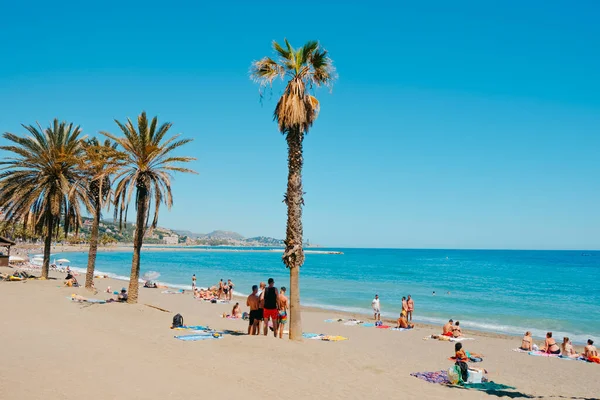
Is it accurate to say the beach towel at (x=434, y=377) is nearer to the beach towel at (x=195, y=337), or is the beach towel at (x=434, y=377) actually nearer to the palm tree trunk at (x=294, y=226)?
the palm tree trunk at (x=294, y=226)

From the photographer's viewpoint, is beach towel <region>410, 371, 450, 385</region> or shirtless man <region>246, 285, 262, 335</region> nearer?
beach towel <region>410, 371, 450, 385</region>

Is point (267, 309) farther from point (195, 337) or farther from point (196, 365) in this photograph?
point (196, 365)

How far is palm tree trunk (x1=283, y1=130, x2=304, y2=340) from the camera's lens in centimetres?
1330

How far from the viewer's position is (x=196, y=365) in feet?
31.0

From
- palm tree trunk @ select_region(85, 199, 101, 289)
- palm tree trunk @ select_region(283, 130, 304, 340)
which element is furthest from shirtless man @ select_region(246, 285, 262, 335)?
palm tree trunk @ select_region(85, 199, 101, 289)

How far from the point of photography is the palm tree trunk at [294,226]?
13.3m

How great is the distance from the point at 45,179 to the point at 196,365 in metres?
20.0

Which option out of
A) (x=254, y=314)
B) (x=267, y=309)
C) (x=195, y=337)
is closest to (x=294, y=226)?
(x=267, y=309)

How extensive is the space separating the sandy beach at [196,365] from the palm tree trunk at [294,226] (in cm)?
101

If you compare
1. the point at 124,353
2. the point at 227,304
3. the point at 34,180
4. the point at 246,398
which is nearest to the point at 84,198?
the point at 34,180

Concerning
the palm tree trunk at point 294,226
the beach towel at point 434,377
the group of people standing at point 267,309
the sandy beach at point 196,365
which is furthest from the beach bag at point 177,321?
the beach towel at point 434,377

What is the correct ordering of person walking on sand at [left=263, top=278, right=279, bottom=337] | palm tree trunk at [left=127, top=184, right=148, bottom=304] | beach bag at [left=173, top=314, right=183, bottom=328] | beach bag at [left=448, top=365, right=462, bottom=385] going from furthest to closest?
1. palm tree trunk at [left=127, top=184, right=148, bottom=304]
2. beach bag at [left=173, top=314, right=183, bottom=328]
3. person walking on sand at [left=263, top=278, right=279, bottom=337]
4. beach bag at [left=448, top=365, right=462, bottom=385]

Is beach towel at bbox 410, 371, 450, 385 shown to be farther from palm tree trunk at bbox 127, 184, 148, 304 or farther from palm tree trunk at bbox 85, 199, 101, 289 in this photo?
palm tree trunk at bbox 85, 199, 101, 289

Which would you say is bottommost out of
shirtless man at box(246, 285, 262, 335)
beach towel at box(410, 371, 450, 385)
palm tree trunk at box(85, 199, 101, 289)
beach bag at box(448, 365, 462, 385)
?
beach towel at box(410, 371, 450, 385)
